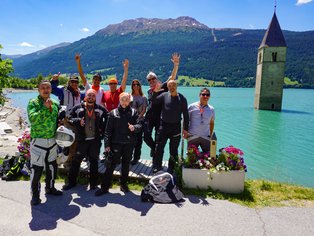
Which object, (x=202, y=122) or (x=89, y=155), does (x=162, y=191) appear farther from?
(x=202, y=122)

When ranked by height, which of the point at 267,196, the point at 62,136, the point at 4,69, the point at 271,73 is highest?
the point at 271,73

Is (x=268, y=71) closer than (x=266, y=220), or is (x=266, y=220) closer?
(x=266, y=220)

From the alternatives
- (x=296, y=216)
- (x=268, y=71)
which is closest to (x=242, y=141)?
(x=296, y=216)

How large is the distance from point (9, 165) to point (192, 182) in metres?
4.54

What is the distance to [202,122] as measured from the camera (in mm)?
6352

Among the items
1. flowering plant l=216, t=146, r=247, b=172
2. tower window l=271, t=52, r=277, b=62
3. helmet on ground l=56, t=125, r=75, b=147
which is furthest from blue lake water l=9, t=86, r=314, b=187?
tower window l=271, t=52, r=277, b=62

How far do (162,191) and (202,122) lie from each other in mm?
1866

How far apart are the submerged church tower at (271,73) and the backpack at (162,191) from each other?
54.7m

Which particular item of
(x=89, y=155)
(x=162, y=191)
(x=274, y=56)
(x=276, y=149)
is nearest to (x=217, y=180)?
(x=162, y=191)

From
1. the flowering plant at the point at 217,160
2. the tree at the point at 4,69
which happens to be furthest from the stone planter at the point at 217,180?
the tree at the point at 4,69

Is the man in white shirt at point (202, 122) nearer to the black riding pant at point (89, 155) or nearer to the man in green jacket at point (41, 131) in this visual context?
Answer: the black riding pant at point (89, 155)

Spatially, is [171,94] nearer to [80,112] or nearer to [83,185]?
[80,112]

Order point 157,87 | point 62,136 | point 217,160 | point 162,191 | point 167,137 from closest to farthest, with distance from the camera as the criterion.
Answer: point 62,136 → point 162,191 → point 217,160 → point 167,137 → point 157,87

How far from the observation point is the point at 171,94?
6.05 m
